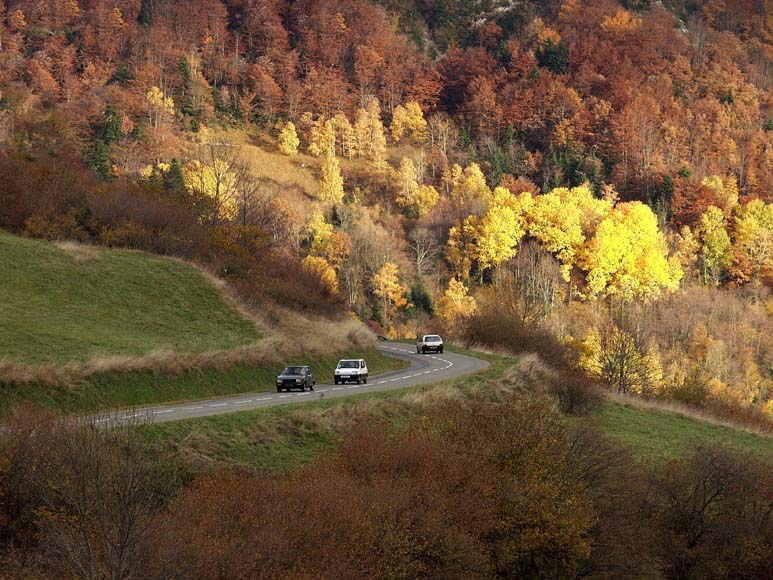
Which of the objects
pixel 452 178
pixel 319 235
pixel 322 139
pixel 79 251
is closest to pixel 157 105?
pixel 322 139

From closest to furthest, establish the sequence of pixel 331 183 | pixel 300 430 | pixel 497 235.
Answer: pixel 300 430 → pixel 497 235 → pixel 331 183

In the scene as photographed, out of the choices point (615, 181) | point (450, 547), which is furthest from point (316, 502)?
point (615, 181)

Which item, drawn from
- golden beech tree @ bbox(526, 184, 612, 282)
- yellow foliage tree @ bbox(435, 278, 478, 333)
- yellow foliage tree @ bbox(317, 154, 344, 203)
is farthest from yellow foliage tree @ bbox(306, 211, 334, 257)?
golden beech tree @ bbox(526, 184, 612, 282)

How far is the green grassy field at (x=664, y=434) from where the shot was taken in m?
52.4

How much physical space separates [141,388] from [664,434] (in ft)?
112

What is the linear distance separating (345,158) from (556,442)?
143 m

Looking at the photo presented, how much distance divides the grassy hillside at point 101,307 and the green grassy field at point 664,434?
22431 millimetres

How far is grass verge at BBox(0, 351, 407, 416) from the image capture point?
1281 inches

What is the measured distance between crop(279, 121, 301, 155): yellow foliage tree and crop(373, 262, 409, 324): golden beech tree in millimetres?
55950

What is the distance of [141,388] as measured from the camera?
37781mm

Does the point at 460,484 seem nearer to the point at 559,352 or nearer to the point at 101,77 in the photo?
the point at 559,352

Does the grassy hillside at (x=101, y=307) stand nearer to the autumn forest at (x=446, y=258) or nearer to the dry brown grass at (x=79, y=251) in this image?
the dry brown grass at (x=79, y=251)

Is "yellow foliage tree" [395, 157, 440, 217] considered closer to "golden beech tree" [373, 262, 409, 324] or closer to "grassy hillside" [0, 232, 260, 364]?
"golden beech tree" [373, 262, 409, 324]

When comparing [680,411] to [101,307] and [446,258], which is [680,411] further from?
[446,258]
